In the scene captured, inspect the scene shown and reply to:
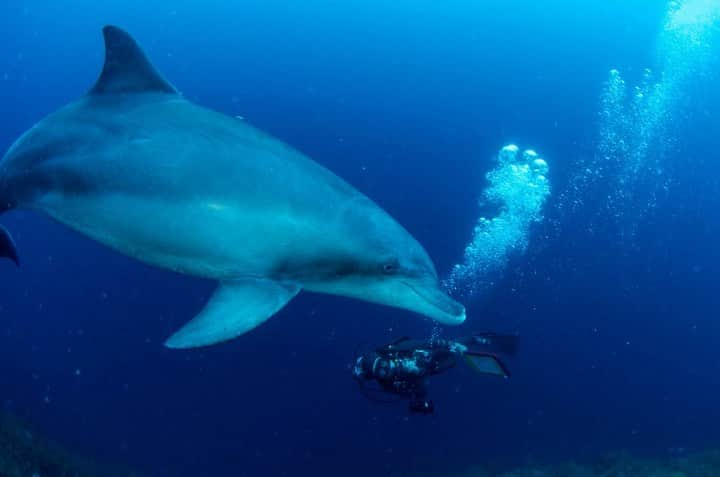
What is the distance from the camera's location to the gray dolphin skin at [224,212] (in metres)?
3.83

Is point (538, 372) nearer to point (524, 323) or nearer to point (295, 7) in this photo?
point (524, 323)

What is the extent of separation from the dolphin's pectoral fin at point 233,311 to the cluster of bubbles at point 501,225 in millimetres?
17537

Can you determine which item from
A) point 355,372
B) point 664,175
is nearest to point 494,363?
→ point 355,372

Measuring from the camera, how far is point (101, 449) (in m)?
19.1

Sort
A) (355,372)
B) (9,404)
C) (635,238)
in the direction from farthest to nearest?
(635,238) → (9,404) → (355,372)

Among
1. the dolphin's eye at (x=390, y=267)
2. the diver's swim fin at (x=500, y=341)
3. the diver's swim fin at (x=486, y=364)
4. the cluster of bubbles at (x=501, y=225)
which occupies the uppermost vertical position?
the cluster of bubbles at (x=501, y=225)

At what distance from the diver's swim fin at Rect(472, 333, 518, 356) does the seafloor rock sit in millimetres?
7177

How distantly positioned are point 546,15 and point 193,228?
1785 inches

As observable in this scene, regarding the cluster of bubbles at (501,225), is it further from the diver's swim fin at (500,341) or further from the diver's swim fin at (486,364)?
the diver's swim fin at (486,364)

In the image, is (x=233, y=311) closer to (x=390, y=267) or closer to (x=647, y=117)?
(x=390, y=267)

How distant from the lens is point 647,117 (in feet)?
129

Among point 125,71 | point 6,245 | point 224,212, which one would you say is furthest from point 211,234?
point 6,245

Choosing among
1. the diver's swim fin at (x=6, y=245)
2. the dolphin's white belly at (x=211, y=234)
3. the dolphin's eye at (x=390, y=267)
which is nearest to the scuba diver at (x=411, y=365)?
the dolphin's eye at (x=390, y=267)

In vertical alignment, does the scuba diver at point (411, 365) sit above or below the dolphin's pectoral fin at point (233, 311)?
above
